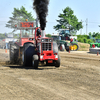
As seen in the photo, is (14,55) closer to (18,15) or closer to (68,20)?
(68,20)

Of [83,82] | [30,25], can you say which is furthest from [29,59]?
[83,82]

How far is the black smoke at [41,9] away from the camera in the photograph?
12222mm

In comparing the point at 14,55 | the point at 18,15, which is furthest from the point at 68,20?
the point at 14,55

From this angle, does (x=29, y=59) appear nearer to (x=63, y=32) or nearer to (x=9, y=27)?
(x=63, y=32)

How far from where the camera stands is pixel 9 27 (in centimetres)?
8206

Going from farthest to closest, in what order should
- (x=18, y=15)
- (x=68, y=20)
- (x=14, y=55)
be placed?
(x=18, y=15)
(x=68, y=20)
(x=14, y=55)

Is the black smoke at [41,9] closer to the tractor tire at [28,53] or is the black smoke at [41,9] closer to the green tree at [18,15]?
the tractor tire at [28,53]

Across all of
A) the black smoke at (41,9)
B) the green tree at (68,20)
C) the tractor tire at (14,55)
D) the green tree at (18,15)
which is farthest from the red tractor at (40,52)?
the green tree at (18,15)

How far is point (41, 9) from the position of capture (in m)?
12.8

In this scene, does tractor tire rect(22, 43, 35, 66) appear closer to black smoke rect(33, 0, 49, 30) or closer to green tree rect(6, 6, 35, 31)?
black smoke rect(33, 0, 49, 30)

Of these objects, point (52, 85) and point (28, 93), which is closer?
point (28, 93)

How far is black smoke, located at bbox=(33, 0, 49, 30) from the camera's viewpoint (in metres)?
12.2

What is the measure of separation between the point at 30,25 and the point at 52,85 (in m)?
8.44

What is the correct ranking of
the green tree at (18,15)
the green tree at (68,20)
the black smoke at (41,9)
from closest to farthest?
the black smoke at (41,9)
the green tree at (68,20)
the green tree at (18,15)
